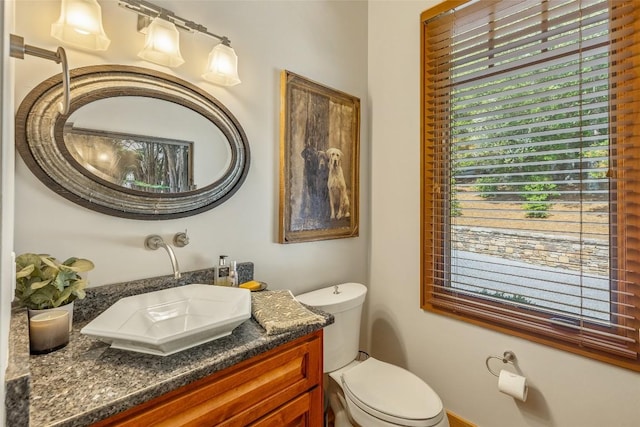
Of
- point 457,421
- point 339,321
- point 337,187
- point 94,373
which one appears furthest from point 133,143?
point 457,421

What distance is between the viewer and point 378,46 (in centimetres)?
208

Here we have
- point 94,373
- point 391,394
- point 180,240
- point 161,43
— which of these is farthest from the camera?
point 391,394

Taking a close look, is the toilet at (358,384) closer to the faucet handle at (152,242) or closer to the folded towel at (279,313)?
the folded towel at (279,313)

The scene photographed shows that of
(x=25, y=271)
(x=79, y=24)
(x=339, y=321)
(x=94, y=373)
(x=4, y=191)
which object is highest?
(x=79, y=24)

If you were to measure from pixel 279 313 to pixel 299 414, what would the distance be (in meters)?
0.33

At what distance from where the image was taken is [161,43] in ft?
3.82

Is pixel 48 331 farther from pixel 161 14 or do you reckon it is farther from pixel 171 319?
pixel 161 14

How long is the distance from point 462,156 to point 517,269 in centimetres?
63

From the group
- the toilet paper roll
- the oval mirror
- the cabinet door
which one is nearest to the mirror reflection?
the oval mirror

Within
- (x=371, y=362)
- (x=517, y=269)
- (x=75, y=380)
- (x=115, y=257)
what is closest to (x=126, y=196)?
(x=115, y=257)

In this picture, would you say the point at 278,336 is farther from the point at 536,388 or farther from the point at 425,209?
the point at 536,388

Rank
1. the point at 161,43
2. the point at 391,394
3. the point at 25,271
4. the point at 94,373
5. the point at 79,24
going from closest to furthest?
the point at 94,373
the point at 25,271
the point at 79,24
the point at 161,43
the point at 391,394

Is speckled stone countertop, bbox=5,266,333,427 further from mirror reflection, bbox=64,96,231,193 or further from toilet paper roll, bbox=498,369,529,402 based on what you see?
toilet paper roll, bbox=498,369,529,402

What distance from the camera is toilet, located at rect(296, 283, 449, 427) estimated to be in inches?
50.1
